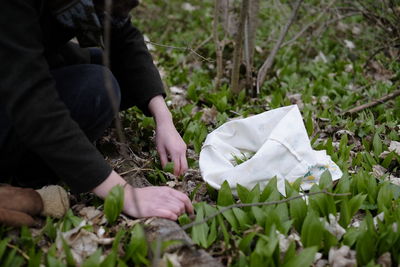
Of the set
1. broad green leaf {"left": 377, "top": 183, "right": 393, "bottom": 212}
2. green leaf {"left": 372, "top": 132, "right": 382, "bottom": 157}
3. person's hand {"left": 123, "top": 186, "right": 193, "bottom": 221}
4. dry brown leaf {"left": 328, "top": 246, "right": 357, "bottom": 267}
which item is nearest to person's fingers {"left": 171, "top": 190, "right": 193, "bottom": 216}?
person's hand {"left": 123, "top": 186, "right": 193, "bottom": 221}

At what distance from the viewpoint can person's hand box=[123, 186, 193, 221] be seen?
1.73m

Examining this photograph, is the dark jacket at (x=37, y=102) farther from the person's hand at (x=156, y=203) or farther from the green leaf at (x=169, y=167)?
the green leaf at (x=169, y=167)

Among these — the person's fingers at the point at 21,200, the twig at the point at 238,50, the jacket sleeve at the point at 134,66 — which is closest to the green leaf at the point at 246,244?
the person's fingers at the point at 21,200

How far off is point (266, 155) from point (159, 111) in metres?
0.58

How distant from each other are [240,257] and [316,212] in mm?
426

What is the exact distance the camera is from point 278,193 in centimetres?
198

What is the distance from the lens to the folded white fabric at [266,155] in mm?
2070

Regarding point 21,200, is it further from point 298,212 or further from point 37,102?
point 298,212

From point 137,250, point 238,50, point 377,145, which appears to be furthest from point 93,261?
point 238,50

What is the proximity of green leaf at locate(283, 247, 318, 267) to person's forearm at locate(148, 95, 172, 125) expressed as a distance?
0.97 metres

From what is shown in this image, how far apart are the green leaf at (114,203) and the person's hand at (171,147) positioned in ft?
1.61

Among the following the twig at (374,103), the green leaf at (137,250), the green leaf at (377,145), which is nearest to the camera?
the green leaf at (137,250)

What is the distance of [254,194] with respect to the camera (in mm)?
1970

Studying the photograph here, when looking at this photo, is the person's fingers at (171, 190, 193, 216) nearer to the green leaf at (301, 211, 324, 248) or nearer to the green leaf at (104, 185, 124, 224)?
the green leaf at (104, 185, 124, 224)
